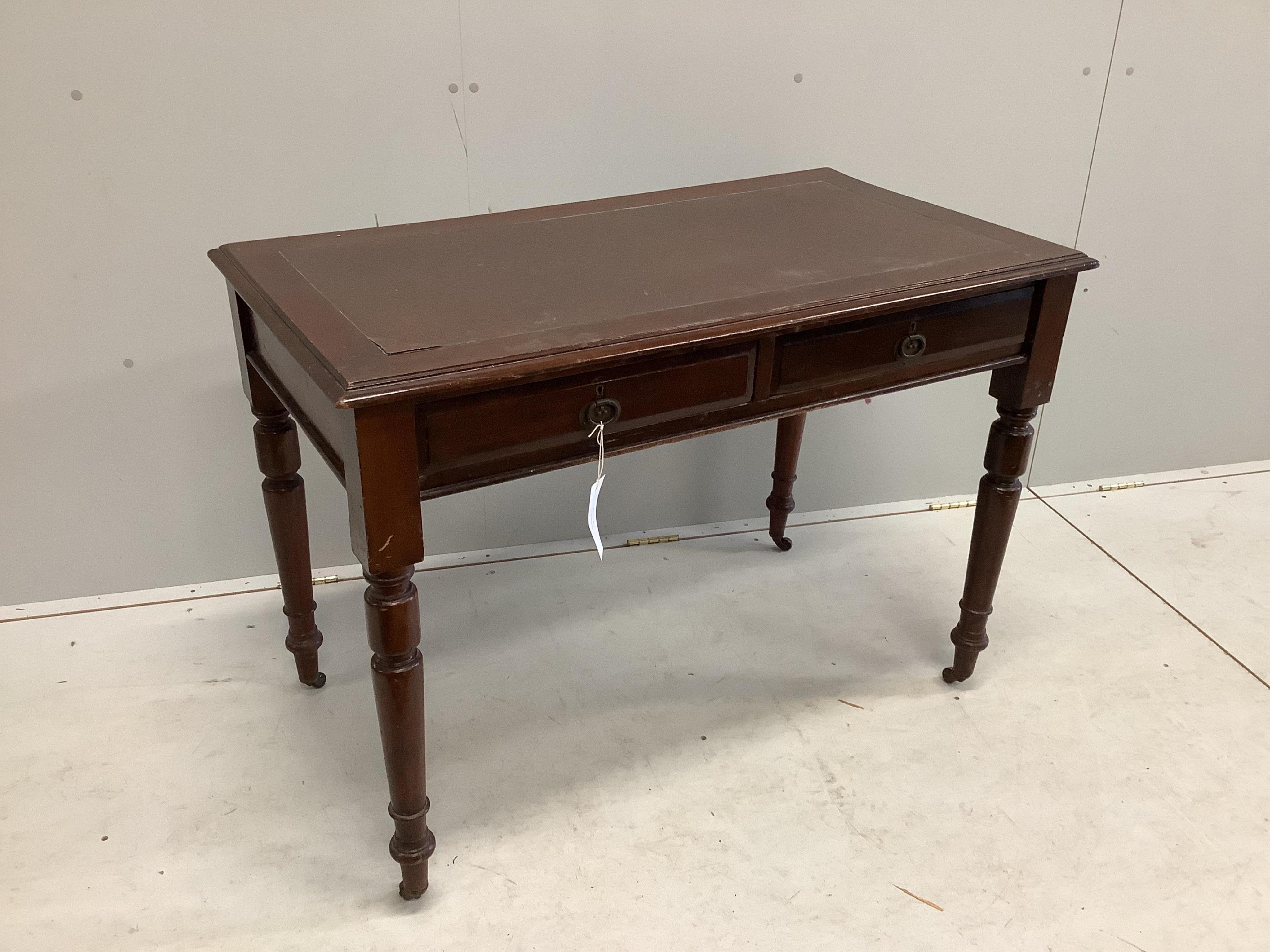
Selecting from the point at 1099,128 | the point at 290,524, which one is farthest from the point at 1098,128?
the point at 290,524

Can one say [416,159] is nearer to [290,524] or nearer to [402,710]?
[290,524]

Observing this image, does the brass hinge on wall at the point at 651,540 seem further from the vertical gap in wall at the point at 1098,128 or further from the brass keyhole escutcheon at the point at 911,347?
the brass keyhole escutcheon at the point at 911,347

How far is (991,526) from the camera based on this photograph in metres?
2.12

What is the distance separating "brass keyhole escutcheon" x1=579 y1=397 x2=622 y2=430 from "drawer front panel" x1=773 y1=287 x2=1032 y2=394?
284mm

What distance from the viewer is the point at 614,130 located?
2.37m

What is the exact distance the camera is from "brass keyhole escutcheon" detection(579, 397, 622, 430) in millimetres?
1568

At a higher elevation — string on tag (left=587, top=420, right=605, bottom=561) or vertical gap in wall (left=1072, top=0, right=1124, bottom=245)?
vertical gap in wall (left=1072, top=0, right=1124, bottom=245)

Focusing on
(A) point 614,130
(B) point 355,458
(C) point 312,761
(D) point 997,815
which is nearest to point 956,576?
(D) point 997,815

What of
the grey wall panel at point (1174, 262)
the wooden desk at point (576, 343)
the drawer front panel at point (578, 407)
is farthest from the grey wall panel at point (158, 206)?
the grey wall panel at point (1174, 262)

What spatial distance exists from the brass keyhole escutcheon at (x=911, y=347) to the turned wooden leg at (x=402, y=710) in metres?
0.85

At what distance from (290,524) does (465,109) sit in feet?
2.96

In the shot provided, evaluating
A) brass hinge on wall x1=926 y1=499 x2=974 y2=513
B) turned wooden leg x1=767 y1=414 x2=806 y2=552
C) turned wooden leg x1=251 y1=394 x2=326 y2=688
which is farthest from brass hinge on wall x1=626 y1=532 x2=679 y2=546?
turned wooden leg x1=251 y1=394 x2=326 y2=688

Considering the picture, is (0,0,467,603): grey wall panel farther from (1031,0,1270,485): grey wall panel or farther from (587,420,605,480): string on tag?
(1031,0,1270,485): grey wall panel

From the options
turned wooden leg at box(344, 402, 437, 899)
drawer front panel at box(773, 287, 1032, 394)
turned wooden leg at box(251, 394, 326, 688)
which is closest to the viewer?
turned wooden leg at box(344, 402, 437, 899)
